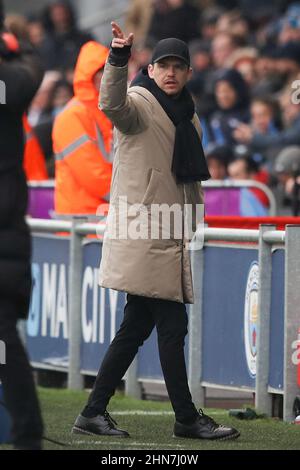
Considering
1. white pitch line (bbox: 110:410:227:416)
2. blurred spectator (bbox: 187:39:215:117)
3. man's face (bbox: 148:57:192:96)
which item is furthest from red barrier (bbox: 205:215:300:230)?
blurred spectator (bbox: 187:39:215:117)

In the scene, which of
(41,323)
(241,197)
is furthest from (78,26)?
(41,323)

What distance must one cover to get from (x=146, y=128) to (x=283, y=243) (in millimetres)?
1583

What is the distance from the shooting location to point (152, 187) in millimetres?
8242

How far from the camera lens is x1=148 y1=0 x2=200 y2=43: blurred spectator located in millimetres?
21391

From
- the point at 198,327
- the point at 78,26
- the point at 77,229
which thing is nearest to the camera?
the point at 198,327

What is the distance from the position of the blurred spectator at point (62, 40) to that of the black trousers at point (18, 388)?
52.8ft

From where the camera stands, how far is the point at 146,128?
8.27 metres

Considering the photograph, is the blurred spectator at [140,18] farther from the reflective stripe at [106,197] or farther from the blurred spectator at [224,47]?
the reflective stripe at [106,197]

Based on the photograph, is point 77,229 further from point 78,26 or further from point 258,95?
point 78,26

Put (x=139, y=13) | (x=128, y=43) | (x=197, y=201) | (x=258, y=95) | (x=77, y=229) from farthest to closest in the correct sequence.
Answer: (x=139, y=13) → (x=258, y=95) → (x=77, y=229) → (x=197, y=201) → (x=128, y=43)

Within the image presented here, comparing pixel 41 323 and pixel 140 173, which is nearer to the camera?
pixel 140 173

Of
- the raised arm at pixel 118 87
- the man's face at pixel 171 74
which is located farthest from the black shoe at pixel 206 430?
the man's face at pixel 171 74

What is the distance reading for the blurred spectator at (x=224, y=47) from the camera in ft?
64.8

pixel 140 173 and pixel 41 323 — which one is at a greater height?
pixel 140 173
